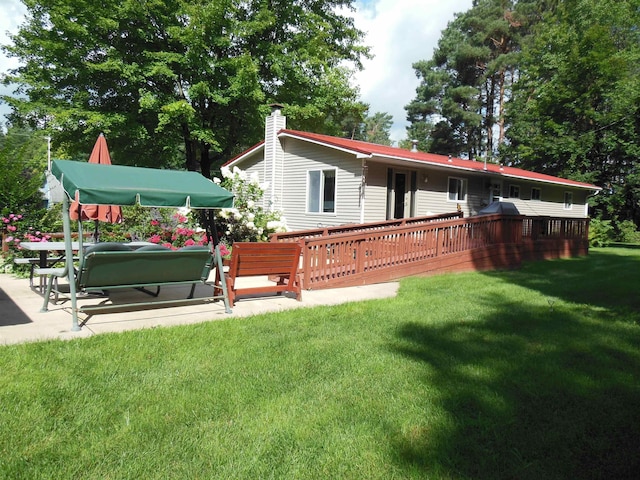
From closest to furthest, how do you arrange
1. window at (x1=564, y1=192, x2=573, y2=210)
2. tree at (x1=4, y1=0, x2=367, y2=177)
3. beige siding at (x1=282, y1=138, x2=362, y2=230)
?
beige siding at (x1=282, y1=138, x2=362, y2=230)
tree at (x1=4, y1=0, x2=367, y2=177)
window at (x1=564, y1=192, x2=573, y2=210)

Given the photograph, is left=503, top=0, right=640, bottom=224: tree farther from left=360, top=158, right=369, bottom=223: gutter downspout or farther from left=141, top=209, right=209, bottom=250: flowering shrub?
left=141, top=209, right=209, bottom=250: flowering shrub

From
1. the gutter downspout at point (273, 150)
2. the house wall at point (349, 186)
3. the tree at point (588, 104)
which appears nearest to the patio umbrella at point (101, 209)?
the house wall at point (349, 186)

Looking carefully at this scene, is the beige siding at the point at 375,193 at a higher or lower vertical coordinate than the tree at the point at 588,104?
lower

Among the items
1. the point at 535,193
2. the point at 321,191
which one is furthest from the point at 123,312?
the point at 535,193

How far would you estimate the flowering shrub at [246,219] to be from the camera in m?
11.2

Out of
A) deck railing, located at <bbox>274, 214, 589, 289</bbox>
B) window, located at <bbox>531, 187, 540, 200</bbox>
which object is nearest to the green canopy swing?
deck railing, located at <bbox>274, 214, 589, 289</bbox>

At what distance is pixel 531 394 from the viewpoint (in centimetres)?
347

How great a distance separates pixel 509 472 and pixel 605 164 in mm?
29457

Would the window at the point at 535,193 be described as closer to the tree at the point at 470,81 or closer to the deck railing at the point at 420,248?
the deck railing at the point at 420,248

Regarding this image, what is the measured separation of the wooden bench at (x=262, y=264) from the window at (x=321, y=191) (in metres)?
7.72

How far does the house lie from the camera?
13.7 meters

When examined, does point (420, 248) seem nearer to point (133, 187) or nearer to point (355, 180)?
point (355, 180)

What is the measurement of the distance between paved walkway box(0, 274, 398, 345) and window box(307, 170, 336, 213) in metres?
6.85

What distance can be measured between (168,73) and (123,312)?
15723 millimetres
